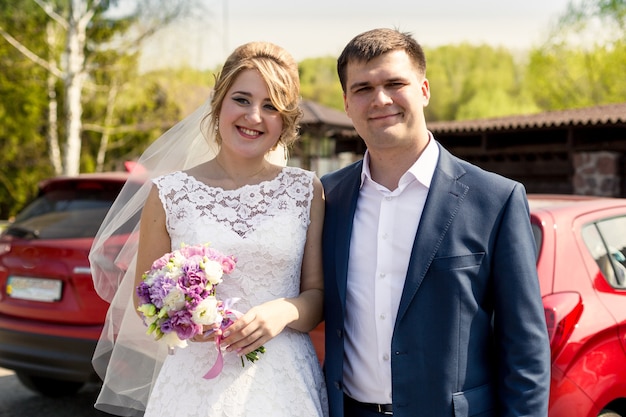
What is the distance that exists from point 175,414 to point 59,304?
246 cm

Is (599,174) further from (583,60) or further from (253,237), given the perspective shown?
(583,60)

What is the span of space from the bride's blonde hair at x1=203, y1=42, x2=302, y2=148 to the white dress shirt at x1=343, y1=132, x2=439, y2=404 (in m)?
0.48

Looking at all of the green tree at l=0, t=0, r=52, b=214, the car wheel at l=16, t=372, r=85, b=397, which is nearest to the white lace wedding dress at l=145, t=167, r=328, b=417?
the car wheel at l=16, t=372, r=85, b=397

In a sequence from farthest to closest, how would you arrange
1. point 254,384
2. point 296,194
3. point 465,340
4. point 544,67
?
point 544,67
point 296,194
point 254,384
point 465,340

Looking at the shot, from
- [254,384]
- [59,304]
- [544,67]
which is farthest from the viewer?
[544,67]

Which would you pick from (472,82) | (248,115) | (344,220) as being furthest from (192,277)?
(472,82)

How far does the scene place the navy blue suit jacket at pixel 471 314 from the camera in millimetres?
1985

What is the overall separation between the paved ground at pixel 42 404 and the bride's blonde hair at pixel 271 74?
3.38 m

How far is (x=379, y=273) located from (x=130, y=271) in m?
1.39

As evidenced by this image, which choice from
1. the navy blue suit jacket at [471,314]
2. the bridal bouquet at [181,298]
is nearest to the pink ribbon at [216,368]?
the bridal bouquet at [181,298]

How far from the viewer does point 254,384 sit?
2.30 meters

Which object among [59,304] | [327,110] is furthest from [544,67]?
[59,304]

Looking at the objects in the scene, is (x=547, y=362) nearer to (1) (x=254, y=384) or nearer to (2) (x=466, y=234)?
(2) (x=466, y=234)

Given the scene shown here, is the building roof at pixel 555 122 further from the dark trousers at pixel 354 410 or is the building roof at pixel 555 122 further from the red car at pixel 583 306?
the dark trousers at pixel 354 410
